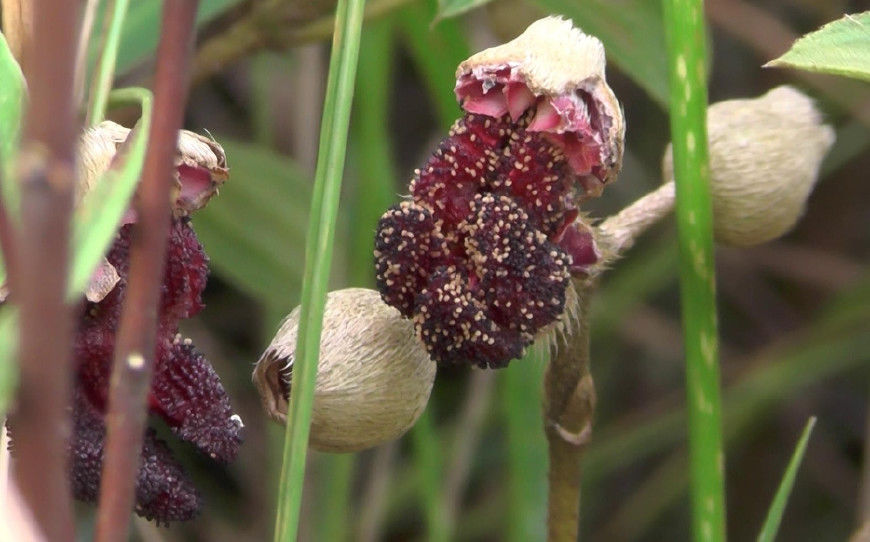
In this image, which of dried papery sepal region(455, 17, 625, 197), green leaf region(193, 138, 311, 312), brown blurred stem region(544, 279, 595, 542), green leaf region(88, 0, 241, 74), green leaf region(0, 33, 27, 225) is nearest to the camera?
green leaf region(0, 33, 27, 225)

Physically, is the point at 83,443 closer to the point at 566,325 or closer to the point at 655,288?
the point at 566,325

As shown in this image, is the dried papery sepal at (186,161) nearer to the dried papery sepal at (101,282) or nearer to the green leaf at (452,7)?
the dried papery sepal at (101,282)

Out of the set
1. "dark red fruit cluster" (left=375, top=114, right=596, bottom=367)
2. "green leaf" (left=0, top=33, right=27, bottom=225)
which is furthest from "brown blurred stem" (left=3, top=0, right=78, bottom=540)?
"dark red fruit cluster" (left=375, top=114, right=596, bottom=367)

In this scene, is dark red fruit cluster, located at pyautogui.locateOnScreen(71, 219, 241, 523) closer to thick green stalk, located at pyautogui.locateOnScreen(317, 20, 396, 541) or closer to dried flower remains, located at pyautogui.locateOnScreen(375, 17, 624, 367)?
dried flower remains, located at pyautogui.locateOnScreen(375, 17, 624, 367)

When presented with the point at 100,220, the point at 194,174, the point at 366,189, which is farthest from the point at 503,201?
the point at 366,189

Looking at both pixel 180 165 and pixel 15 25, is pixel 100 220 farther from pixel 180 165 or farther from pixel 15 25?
pixel 15 25

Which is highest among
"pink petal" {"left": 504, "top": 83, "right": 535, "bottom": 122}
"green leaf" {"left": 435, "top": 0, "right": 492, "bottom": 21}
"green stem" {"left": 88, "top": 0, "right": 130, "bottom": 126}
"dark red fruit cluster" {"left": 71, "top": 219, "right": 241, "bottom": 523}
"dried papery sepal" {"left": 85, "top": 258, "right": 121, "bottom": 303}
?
"green leaf" {"left": 435, "top": 0, "right": 492, "bottom": 21}

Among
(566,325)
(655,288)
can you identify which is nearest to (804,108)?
(566,325)
